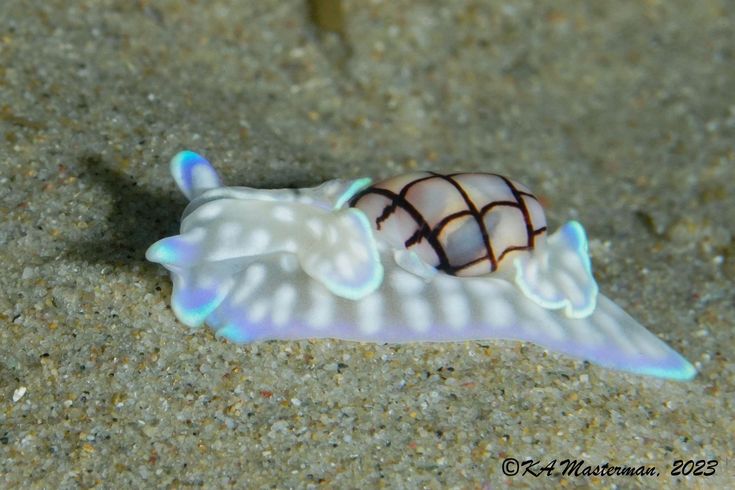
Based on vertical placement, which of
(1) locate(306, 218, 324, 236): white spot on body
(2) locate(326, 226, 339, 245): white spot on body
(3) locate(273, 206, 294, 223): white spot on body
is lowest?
(2) locate(326, 226, 339, 245): white spot on body

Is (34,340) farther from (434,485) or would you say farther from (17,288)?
(434,485)

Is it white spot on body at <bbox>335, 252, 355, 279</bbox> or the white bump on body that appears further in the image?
white spot on body at <bbox>335, 252, 355, 279</bbox>

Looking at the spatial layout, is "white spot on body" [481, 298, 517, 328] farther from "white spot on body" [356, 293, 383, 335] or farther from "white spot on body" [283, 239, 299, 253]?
"white spot on body" [283, 239, 299, 253]

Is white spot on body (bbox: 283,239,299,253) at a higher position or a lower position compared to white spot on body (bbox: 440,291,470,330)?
higher

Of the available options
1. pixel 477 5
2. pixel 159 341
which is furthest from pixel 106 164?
pixel 477 5

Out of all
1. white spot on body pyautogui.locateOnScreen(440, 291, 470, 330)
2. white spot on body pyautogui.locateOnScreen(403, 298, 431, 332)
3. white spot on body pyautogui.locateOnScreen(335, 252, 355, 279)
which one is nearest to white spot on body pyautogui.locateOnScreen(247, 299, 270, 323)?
white spot on body pyautogui.locateOnScreen(335, 252, 355, 279)

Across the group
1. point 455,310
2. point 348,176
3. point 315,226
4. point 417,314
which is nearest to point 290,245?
point 315,226

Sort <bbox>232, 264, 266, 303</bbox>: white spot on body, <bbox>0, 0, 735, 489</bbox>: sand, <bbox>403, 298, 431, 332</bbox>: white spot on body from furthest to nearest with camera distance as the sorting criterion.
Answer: <bbox>403, 298, 431, 332</bbox>: white spot on body
<bbox>232, 264, 266, 303</bbox>: white spot on body
<bbox>0, 0, 735, 489</bbox>: sand
